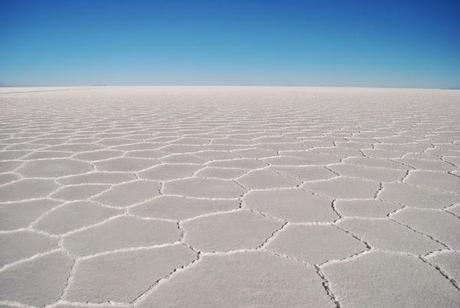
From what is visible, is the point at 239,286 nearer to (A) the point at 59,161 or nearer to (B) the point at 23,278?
(B) the point at 23,278

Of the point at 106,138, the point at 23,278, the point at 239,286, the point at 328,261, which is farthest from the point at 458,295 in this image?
the point at 106,138

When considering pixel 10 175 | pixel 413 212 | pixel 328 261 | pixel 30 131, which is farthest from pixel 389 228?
pixel 30 131

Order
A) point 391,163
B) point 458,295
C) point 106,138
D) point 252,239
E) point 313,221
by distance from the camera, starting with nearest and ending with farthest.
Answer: point 458,295, point 252,239, point 313,221, point 391,163, point 106,138

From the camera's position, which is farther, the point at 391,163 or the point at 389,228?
the point at 391,163

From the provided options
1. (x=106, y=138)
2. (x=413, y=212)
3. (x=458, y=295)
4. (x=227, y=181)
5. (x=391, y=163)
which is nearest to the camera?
(x=458, y=295)

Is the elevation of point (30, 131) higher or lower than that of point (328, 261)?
lower

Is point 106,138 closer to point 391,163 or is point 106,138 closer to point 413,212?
point 391,163
